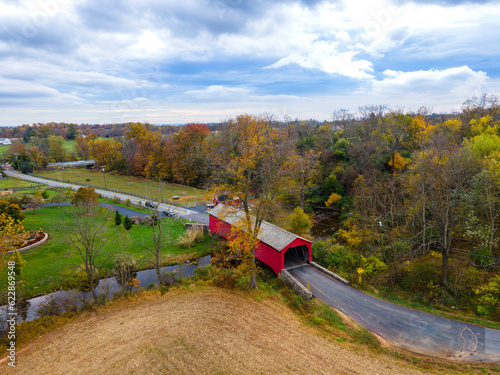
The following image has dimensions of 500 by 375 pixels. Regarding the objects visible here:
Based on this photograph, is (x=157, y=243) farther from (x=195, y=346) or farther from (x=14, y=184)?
(x=14, y=184)

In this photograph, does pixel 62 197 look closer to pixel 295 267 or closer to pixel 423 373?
pixel 295 267

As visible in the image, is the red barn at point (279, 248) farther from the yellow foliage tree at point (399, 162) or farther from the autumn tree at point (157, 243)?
the yellow foliage tree at point (399, 162)

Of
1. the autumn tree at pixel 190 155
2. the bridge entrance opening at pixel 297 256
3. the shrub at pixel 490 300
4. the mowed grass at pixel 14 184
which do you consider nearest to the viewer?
the shrub at pixel 490 300

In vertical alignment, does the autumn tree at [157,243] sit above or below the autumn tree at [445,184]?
below

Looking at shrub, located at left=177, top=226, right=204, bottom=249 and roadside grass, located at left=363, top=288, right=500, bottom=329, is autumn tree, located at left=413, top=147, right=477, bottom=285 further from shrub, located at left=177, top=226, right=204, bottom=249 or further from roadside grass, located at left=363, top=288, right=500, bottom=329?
shrub, located at left=177, top=226, right=204, bottom=249

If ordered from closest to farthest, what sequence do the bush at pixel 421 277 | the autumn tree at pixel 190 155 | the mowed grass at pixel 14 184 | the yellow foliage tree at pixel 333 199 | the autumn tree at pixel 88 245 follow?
the autumn tree at pixel 88 245 < the bush at pixel 421 277 < the yellow foliage tree at pixel 333 199 < the mowed grass at pixel 14 184 < the autumn tree at pixel 190 155

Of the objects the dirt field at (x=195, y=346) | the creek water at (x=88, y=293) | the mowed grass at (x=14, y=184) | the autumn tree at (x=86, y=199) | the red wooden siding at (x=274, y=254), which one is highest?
the autumn tree at (x=86, y=199)

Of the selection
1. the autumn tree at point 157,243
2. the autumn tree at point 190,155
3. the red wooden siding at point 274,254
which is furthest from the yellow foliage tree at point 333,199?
the autumn tree at point 190,155

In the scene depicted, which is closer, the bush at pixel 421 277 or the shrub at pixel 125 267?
the bush at pixel 421 277
